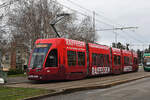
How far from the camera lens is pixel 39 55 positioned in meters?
16.6

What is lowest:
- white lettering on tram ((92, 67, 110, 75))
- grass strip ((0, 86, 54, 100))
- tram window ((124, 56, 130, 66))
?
grass strip ((0, 86, 54, 100))

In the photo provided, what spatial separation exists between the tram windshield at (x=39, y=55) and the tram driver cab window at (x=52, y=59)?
371 mm

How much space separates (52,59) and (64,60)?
1069 mm

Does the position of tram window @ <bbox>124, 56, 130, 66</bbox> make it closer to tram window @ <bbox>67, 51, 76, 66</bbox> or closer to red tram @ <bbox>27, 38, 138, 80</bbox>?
red tram @ <bbox>27, 38, 138, 80</bbox>

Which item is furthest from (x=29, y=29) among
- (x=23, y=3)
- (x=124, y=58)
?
(x=124, y=58)

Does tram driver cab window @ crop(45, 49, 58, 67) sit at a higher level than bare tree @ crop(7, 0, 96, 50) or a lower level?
lower

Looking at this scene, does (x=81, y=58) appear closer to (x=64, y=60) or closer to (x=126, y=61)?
(x=64, y=60)

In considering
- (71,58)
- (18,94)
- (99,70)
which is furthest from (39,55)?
(99,70)

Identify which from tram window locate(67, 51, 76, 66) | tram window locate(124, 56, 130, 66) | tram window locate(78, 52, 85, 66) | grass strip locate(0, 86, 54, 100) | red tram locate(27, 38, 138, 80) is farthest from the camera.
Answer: tram window locate(124, 56, 130, 66)

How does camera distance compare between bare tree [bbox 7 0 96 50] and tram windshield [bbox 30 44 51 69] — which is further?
bare tree [bbox 7 0 96 50]

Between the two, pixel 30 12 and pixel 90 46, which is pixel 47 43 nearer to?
pixel 90 46

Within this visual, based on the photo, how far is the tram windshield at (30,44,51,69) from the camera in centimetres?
1638

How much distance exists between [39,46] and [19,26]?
39.3 ft

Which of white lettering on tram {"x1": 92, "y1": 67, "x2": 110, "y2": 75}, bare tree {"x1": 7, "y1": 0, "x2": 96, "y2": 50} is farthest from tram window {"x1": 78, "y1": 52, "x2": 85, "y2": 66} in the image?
bare tree {"x1": 7, "y1": 0, "x2": 96, "y2": 50}
